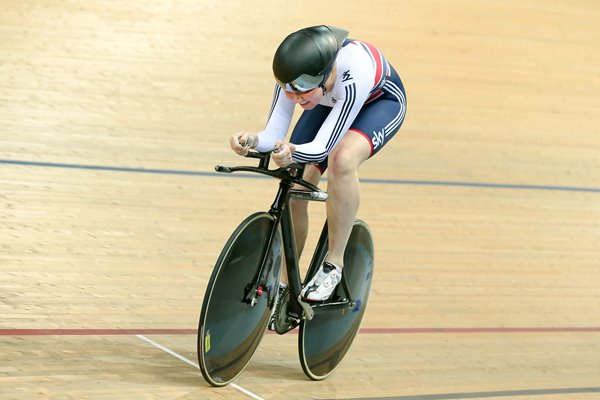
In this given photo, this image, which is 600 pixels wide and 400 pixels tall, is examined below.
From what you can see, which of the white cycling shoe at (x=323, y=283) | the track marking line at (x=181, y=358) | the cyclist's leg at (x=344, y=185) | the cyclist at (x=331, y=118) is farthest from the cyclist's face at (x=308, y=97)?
the track marking line at (x=181, y=358)

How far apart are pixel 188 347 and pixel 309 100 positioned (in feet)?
3.40

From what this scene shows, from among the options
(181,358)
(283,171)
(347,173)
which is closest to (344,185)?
(347,173)

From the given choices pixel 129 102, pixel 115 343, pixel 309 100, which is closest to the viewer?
pixel 309 100

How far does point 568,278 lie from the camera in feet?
15.6

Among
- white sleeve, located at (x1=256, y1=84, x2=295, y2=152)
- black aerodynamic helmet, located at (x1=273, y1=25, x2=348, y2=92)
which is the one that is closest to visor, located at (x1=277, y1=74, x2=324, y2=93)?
black aerodynamic helmet, located at (x1=273, y1=25, x2=348, y2=92)

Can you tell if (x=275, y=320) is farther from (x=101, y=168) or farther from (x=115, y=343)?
(x=101, y=168)

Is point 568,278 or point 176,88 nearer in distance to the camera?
Answer: point 568,278

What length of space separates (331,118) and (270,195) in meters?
2.28

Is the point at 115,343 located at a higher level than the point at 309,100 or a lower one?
lower

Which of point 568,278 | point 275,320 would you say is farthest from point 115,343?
point 568,278

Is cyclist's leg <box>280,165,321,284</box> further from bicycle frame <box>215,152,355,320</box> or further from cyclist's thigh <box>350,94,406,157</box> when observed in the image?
cyclist's thigh <box>350,94,406,157</box>

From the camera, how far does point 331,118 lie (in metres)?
2.83

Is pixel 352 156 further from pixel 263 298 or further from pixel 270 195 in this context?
pixel 270 195

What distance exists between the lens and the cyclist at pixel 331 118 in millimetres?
2676
